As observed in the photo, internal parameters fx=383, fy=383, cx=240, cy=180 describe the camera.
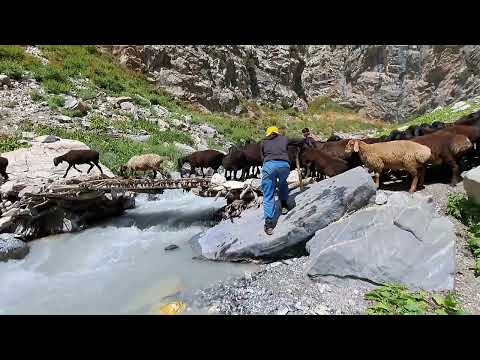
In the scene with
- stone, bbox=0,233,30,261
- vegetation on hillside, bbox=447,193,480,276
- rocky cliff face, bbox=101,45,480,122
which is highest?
rocky cliff face, bbox=101,45,480,122

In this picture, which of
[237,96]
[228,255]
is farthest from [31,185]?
[237,96]

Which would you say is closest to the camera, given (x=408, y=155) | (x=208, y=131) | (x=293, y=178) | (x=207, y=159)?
(x=408, y=155)

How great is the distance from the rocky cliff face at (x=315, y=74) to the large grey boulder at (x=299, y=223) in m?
28.6

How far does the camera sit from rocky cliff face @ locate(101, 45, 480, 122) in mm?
35875

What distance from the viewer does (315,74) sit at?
62.2 metres

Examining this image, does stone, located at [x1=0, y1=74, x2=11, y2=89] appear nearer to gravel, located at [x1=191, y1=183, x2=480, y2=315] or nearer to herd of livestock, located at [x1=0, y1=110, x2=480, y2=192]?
herd of livestock, located at [x1=0, y1=110, x2=480, y2=192]

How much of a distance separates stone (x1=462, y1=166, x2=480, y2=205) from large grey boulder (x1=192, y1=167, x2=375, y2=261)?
164 centimetres

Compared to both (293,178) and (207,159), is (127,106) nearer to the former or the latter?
(207,159)

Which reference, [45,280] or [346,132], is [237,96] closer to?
[346,132]

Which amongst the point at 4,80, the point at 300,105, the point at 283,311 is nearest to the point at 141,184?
the point at 283,311

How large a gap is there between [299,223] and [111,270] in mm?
3929

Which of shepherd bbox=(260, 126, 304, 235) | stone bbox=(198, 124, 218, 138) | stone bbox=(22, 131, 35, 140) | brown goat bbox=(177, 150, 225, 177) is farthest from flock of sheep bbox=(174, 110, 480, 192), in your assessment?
stone bbox=(198, 124, 218, 138)
